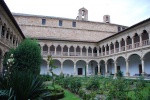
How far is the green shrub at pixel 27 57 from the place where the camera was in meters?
15.1

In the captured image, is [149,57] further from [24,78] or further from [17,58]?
[24,78]

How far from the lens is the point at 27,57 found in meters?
15.5

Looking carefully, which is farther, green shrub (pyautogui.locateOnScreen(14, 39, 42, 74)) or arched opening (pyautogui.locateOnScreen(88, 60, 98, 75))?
arched opening (pyautogui.locateOnScreen(88, 60, 98, 75))

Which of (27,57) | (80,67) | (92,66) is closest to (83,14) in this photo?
(92,66)

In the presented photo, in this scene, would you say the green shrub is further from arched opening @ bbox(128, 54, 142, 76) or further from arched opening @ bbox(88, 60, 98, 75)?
arched opening @ bbox(88, 60, 98, 75)

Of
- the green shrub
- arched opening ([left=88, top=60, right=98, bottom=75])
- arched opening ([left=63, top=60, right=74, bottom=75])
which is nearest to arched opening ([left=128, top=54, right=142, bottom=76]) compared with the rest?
arched opening ([left=88, top=60, right=98, bottom=75])

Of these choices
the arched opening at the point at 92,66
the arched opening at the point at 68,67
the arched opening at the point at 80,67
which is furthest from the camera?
the arched opening at the point at 92,66

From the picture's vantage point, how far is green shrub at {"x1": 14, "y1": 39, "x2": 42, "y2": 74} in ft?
49.5

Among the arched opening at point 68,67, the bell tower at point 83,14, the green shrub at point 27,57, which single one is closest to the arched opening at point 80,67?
the arched opening at point 68,67

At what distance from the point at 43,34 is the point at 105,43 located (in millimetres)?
13669

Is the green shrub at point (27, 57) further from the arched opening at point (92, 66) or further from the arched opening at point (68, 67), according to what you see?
the arched opening at point (92, 66)

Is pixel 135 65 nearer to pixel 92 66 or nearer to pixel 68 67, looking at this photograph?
pixel 92 66

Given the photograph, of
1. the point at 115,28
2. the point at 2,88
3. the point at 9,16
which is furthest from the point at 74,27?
the point at 2,88

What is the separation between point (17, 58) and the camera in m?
15.1
